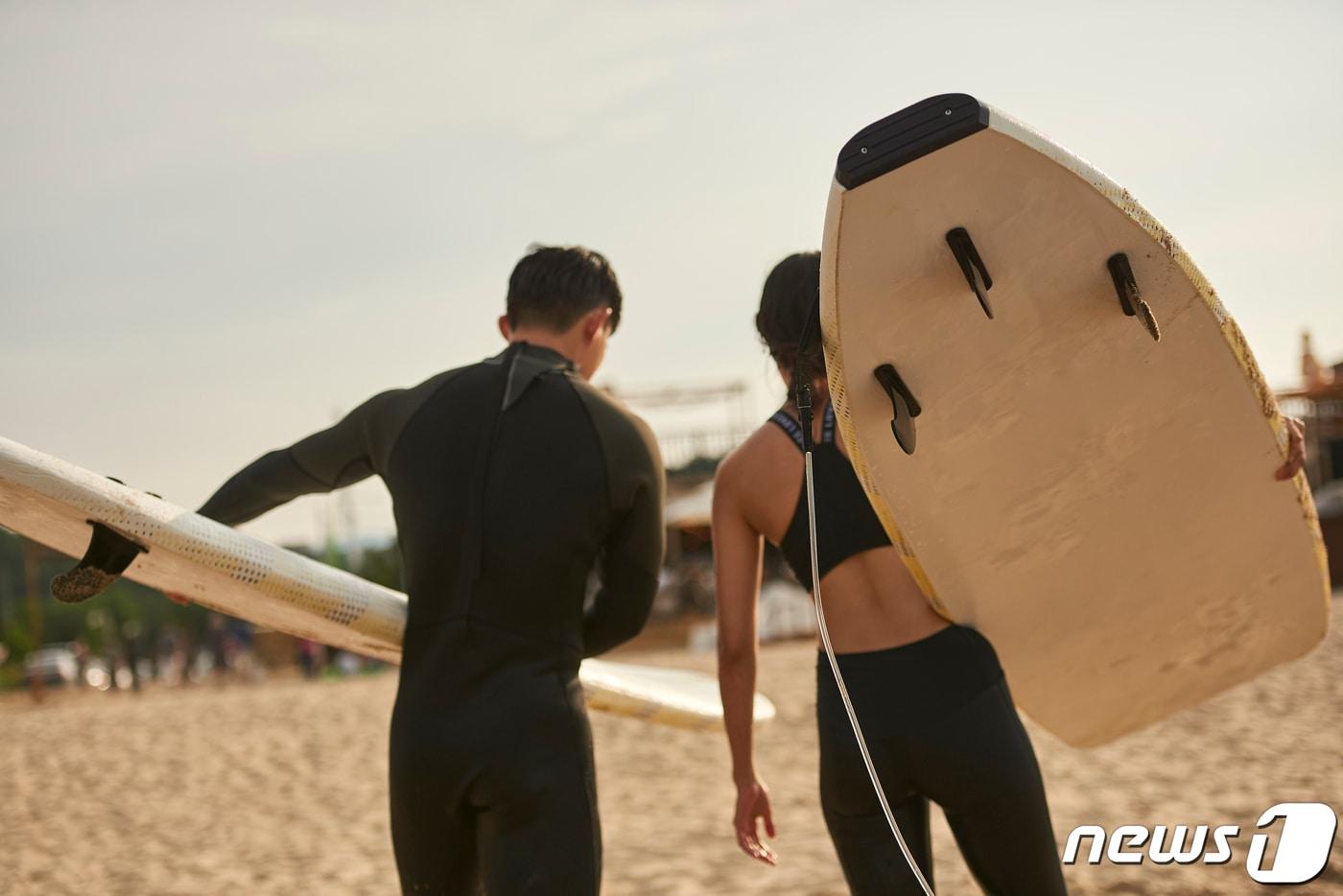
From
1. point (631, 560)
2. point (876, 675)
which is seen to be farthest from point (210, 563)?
point (876, 675)

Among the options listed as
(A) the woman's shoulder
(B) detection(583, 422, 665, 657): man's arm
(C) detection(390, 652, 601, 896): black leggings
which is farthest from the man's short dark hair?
(C) detection(390, 652, 601, 896): black leggings

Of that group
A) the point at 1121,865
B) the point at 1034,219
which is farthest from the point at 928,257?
the point at 1121,865

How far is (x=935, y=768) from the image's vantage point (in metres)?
2.04

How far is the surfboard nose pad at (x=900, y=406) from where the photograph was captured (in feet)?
6.75

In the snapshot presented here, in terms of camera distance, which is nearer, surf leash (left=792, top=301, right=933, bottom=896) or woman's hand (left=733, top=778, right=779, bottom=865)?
surf leash (left=792, top=301, right=933, bottom=896)

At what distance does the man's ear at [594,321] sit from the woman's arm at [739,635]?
13.4 inches

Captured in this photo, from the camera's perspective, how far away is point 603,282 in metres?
2.25

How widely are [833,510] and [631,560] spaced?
0.36 m

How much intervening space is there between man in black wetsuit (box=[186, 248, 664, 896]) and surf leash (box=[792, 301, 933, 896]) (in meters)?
0.29

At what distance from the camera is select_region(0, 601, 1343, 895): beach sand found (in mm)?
5305

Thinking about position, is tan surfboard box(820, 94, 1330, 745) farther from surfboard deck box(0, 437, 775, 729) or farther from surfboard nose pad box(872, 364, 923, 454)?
surfboard deck box(0, 437, 775, 729)

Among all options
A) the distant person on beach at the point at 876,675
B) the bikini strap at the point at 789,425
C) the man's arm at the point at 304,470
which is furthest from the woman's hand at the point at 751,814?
the man's arm at the point at 304,470

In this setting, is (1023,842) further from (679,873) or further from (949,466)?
(679,873)

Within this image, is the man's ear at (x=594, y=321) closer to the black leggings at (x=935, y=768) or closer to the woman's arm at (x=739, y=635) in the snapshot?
the woman's arm at (x=739, y=635)
